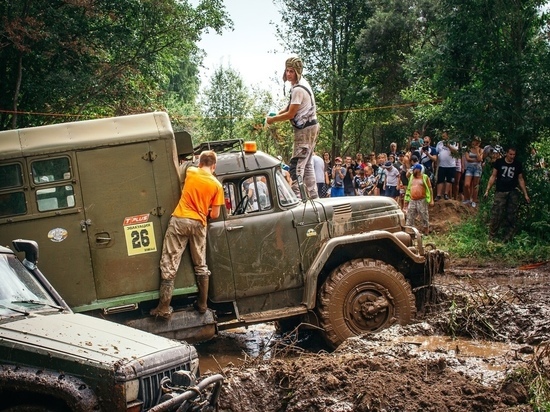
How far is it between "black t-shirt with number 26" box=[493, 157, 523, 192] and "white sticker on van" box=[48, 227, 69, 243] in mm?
10435

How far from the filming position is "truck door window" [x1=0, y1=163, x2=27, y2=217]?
823 cm

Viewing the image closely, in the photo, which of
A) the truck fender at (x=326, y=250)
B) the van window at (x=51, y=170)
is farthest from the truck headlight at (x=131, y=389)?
the truck fender at (x=326, y=250)

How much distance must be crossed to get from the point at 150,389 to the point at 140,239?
149 inches

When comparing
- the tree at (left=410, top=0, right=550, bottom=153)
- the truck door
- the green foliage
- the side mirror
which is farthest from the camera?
the tree at (left=410, top=0, right=550, bottom=153)

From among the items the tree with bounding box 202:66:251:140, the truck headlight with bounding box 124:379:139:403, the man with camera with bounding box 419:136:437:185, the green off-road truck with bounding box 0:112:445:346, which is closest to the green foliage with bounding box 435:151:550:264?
the man with camera with bounding box 419:136:437:185

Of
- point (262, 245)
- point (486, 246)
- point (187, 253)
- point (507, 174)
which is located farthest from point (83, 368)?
point (507, 174)

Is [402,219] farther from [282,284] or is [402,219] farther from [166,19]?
[166,19]

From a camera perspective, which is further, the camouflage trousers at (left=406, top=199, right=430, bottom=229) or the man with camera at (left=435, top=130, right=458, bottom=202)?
the man with camera at (left=435, top=130, right=458, bottom=202)

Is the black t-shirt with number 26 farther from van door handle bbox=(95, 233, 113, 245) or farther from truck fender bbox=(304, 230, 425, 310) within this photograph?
van door handle bbox=(95, 233, 113, 245)

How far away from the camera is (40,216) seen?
831cm

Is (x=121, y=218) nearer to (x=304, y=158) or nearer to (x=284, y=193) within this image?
(x=284, y=193)

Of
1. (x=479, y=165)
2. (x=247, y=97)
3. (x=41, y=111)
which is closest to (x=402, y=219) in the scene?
(x=479, y=165)

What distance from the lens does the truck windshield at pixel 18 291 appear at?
5.57 metres

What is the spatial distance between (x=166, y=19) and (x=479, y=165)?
951 cm
